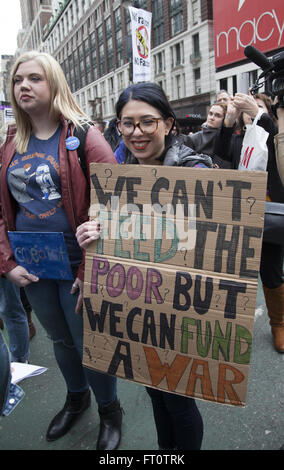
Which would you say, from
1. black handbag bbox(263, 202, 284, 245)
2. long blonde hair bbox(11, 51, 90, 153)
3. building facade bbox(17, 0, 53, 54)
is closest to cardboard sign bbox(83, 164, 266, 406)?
black handbag bbox(263, 202, 284, 245)


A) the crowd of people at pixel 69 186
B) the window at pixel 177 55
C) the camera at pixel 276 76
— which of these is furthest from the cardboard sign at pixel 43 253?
the window at pixel 177 55

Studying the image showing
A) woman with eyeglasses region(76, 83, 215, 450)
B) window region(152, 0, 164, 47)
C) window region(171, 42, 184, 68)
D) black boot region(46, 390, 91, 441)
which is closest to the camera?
woman with eyeglasses region(76, 83, 215, 450)

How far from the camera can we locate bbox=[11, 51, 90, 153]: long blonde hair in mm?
1616

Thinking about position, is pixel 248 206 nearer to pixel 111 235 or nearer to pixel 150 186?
pixel 150 186

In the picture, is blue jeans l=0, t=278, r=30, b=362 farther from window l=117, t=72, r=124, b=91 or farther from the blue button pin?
window l=117, t=72, r=124, b=91

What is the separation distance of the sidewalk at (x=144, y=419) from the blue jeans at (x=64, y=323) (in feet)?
0.88

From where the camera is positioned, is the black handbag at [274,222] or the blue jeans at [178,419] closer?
the black handbag at [274,222]

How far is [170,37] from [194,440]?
34.4 metres

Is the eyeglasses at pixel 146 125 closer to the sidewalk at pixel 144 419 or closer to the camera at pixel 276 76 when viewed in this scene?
the camera at pixel 276 76

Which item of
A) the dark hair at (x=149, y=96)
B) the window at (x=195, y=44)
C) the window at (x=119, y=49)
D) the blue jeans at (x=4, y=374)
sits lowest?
the blue jeans at (x=4, y=374)

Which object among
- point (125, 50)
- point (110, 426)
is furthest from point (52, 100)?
point (125, 50)

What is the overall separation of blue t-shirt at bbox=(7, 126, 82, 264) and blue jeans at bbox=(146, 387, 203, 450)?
0.78m

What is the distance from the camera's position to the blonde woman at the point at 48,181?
1583mm

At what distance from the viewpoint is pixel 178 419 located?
1453 millimetres
